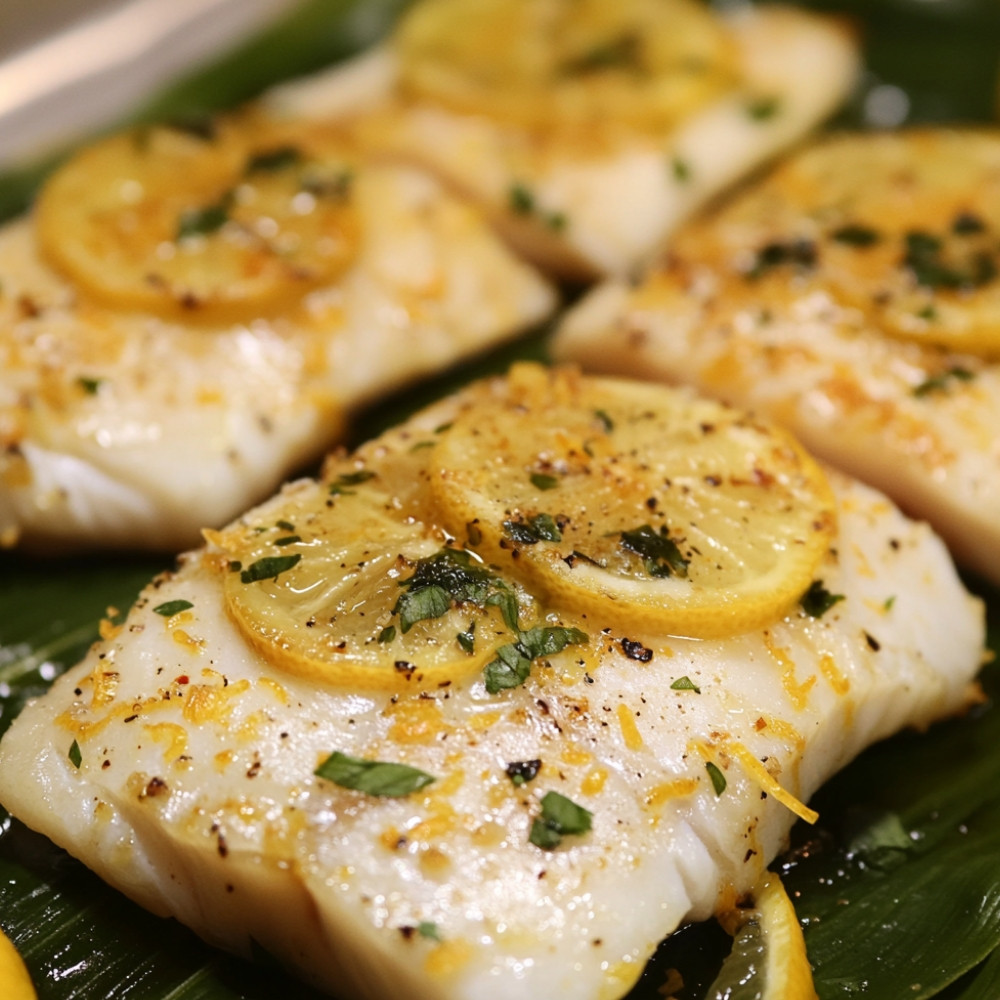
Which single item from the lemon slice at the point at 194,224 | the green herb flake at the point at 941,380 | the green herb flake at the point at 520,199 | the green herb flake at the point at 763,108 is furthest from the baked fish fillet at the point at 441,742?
the green herb flake at the point at 763,108

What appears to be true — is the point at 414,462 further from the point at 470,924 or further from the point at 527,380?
the point at 470,924

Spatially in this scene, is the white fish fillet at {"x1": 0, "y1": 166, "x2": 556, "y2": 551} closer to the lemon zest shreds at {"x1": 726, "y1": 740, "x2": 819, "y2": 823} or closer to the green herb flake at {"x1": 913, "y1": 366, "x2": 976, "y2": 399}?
the green herb flake at {"x1": 913, "y1": 366, "x2": 976, "y2": 399}

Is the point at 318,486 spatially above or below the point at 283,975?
above

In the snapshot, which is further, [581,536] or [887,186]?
[887,186]

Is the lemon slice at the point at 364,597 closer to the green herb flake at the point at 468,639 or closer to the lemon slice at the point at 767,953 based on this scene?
the green herb flake at the point at 468,639

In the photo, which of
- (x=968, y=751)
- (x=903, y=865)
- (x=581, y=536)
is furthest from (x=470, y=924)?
(x=968, y=751)

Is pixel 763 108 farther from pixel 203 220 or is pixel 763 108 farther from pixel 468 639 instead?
pixel 468 639

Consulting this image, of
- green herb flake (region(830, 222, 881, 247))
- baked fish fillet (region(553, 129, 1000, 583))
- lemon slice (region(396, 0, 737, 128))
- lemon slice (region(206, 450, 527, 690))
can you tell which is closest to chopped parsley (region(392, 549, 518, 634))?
lemon slice (region(206, 450, 527, 690))
